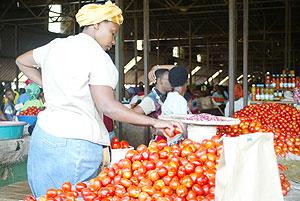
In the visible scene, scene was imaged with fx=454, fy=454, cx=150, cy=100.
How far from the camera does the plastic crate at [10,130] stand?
4864 millimetres

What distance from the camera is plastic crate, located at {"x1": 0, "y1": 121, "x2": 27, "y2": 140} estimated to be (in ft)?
16.0

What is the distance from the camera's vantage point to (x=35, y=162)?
8.80 feet

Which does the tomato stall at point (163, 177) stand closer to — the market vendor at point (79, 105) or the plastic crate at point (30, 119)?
the market vendor at point (79, 105)

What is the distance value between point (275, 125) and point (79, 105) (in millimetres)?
3496

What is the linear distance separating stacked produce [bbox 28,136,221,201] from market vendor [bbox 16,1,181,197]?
19 cm

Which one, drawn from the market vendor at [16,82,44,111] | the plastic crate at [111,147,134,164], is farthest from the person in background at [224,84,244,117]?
the plastic crate at [111,147,134,164]

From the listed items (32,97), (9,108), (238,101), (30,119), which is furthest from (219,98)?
(30,119)

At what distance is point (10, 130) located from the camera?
4.94 meters

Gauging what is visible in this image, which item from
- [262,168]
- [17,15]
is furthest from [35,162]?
[17,15]

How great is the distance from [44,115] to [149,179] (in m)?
0.77

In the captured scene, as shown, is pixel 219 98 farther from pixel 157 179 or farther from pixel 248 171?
pixel 248 171

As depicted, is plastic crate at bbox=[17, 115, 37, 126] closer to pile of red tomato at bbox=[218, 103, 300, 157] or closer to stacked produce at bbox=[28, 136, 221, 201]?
pile of red tomato at bbox=[218, 103, 300, 157]

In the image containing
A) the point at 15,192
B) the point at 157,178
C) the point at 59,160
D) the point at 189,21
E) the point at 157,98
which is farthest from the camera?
the point at 189,21

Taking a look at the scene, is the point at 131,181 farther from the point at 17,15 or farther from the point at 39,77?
the point at 17,15
